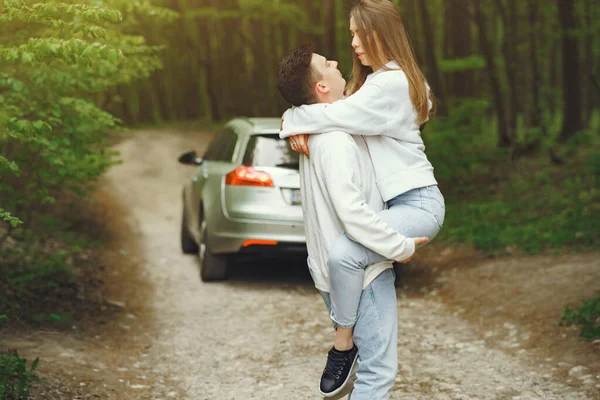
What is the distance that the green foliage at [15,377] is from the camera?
16.1 feet

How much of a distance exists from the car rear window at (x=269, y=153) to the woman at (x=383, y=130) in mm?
5206

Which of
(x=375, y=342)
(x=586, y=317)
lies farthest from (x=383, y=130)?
(x=586, y=317)

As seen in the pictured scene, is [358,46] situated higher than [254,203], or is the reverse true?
[358,46]

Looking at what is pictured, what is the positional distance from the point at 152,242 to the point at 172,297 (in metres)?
3.59

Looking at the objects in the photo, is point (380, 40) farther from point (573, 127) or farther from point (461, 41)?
point (461, 41)

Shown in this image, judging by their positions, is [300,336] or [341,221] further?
[300,336]

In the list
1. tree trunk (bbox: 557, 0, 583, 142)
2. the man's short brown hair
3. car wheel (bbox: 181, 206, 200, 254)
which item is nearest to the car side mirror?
car wheel (bbox: 181, 206, 200, 254)

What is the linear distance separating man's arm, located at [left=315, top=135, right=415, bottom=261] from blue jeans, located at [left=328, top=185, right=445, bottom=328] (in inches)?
3.2

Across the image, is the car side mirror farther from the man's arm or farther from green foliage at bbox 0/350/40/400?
the man's arm

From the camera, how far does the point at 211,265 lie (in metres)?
9.27

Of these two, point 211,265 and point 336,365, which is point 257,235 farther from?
point 336,365

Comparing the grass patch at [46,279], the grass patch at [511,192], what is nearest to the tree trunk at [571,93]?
the grass patch at [511,192]

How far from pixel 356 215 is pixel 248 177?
18.2ft

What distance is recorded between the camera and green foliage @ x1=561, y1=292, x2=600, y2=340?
6469 mm
